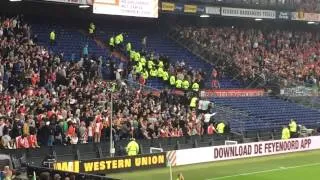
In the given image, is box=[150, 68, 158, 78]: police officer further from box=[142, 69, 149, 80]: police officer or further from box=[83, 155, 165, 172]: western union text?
box=[83, 155, 165, 172]: western union text

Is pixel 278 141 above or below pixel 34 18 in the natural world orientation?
below

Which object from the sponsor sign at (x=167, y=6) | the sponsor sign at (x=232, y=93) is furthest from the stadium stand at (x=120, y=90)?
the sponsor sign at (x=167, y=6)

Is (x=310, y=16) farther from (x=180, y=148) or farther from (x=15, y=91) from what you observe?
(x=15, y=91)

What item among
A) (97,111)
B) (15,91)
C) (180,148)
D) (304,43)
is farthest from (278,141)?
(304,43)

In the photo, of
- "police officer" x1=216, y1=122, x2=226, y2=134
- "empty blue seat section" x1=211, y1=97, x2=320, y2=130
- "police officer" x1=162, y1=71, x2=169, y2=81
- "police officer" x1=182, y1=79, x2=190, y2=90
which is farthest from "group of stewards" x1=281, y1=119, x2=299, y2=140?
"police officer" x1=162, y1=71, x2=169, y2=81

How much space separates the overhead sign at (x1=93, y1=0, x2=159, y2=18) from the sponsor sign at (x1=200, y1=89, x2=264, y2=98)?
36.7 feet

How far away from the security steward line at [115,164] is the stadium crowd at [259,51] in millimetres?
17718

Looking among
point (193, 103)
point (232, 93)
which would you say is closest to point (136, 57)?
point (193, 103)

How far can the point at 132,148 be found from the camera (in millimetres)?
28781

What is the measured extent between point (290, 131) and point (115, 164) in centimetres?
1490

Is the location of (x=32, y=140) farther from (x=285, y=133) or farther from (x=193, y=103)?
(x=285, y=133)

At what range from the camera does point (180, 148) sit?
32.5 m

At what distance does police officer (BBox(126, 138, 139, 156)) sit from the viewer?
28.8 m

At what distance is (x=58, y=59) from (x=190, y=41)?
16172mm
